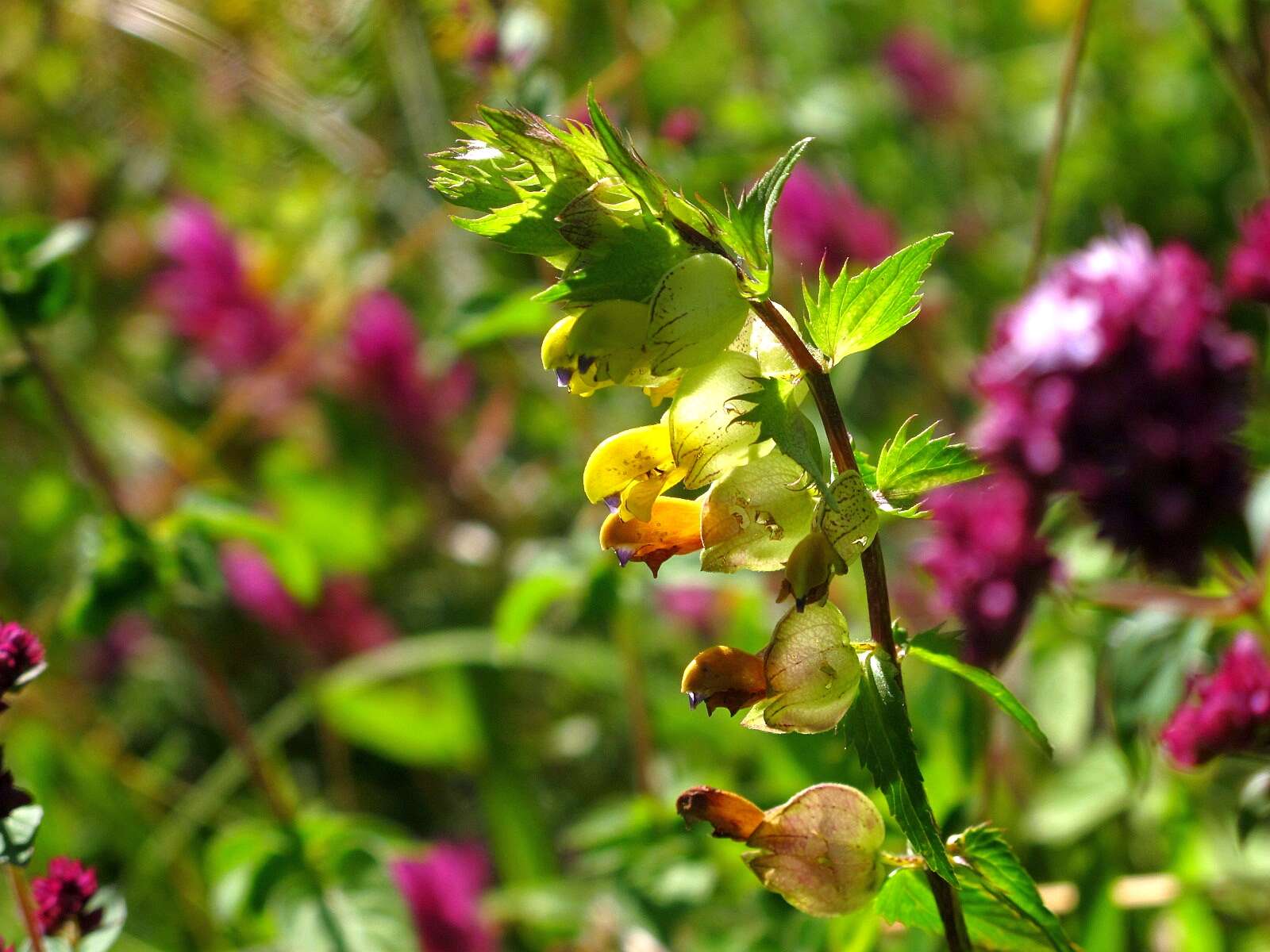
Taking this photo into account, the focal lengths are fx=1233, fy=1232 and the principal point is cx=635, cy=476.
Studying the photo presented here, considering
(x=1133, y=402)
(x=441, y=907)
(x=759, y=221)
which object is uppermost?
(x=759, y=221)

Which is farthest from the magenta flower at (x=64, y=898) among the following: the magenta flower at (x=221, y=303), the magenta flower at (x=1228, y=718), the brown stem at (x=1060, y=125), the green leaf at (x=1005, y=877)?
the magenta flower at (x=221, y=303)

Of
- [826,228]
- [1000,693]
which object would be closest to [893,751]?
[1000,693]

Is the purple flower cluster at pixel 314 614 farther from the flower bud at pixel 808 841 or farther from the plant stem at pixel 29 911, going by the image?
the flower bud at pixel 808 841

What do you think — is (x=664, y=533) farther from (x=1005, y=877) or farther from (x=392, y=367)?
(x=392, y=367)

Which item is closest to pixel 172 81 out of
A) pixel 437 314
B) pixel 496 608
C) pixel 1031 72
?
pixel 437 314

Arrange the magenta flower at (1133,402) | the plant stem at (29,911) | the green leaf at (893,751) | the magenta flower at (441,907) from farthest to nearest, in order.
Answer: the magenta flower at (441,907)
the magenta flower at (1133,402)
the plant stem at (29,911)
the green leaf at (893,751)

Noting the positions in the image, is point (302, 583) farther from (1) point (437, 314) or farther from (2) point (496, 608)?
(1) point (437, 314)

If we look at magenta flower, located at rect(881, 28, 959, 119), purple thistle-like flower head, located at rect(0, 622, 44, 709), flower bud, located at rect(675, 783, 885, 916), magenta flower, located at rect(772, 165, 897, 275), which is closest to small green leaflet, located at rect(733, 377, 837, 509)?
flower bud, located at rect(675, 783, 885, 916)
